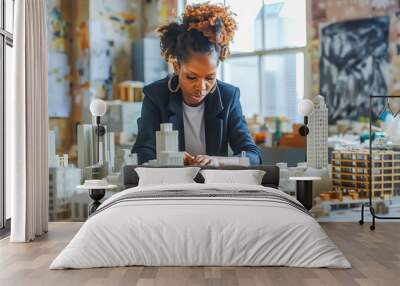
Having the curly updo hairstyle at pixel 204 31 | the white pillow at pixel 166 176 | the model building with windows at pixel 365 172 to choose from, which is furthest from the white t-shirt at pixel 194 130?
the model building with windows at pixel 365 172

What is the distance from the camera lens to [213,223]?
15.4ft

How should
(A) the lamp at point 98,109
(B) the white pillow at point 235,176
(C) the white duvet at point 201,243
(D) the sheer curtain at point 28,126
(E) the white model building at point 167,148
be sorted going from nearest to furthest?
(C) the white duvet at point 201,243, (D) the sheer curtain at point 28,126, (B) the white pillow at point 235,176, (A) the lamp at point 98,109, (E) the white model building at point 167,148

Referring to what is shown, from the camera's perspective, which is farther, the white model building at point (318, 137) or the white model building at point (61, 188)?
the white model building at point (61, 188)

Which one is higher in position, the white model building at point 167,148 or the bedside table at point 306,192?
the white model building at point 167,148

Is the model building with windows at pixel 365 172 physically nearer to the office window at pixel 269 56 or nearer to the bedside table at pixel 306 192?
the bedside table at pixel 306 192

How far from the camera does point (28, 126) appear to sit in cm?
611

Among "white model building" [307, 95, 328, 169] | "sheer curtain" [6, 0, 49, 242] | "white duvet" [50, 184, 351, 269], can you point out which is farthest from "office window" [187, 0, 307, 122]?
"white duvet" [50, 184, 351, 269]

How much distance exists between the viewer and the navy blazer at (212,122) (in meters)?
7.52

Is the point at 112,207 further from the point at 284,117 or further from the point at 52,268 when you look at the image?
the point at 284,117

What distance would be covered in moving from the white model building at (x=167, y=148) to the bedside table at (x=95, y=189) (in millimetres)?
731

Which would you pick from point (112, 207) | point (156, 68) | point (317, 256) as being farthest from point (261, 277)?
point (156, 68)

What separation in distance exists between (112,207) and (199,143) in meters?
2.63

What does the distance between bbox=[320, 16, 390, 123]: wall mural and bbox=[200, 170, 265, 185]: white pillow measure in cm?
133

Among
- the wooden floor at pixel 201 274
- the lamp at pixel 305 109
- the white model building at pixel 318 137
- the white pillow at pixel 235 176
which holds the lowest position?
the wooden floor at pixel 201 274
